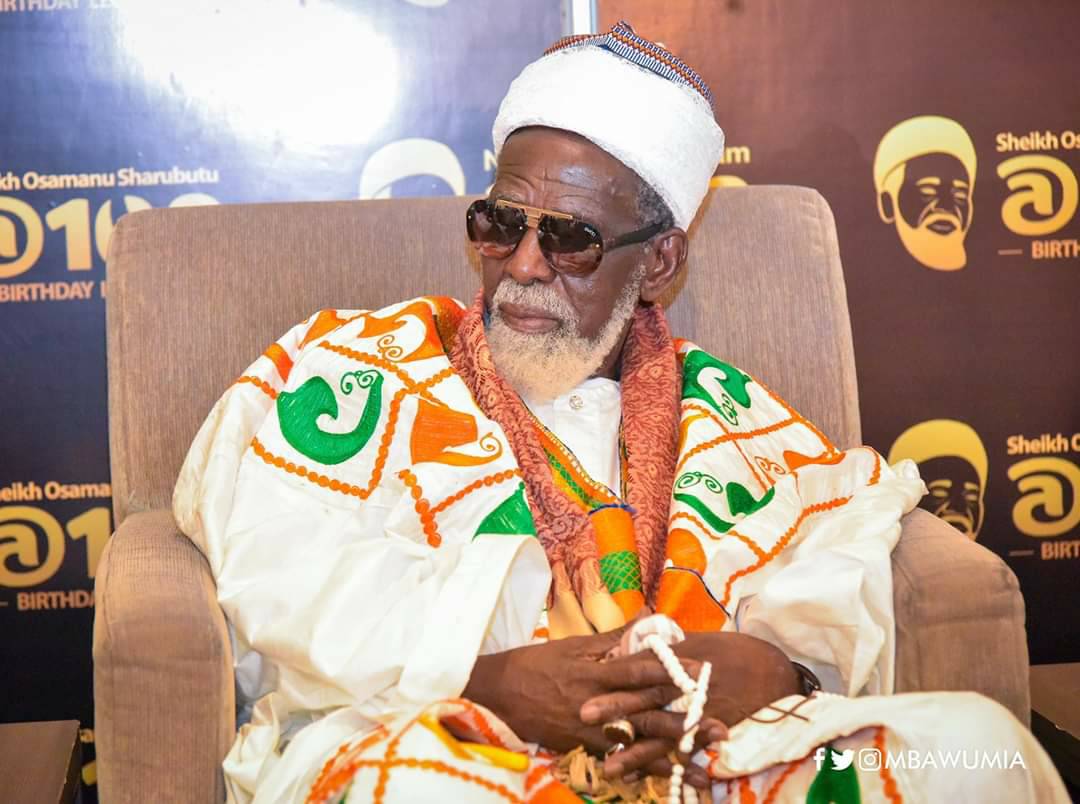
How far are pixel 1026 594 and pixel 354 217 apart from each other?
8.24 ft

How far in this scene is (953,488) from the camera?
4070 millimetres

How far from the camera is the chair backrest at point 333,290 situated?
265 cm

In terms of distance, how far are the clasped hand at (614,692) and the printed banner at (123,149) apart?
216 cm

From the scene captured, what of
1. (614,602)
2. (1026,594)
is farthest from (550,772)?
(1026,594)

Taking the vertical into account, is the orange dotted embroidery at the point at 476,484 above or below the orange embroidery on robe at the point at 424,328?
below

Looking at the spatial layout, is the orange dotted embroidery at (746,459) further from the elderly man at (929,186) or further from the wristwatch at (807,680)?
the elderly man at (929,186)

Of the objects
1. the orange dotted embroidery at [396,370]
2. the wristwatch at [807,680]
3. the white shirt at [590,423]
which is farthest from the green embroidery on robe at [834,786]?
the orange dotted embroidery at [396,370]

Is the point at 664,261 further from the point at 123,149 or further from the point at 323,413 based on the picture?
the point at 123,149

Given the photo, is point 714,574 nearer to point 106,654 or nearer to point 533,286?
point 533,286

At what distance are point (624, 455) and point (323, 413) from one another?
0.61m

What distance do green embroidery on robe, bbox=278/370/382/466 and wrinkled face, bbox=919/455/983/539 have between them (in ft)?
7.23

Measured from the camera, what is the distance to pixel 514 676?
2.01 meters

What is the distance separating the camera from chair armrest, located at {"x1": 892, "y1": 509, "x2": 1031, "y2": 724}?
2053 mm

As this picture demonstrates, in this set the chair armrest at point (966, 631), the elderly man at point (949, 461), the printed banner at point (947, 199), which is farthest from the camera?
the elderly man at point (949, 461)
